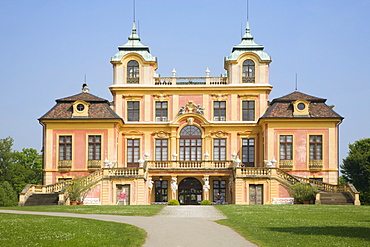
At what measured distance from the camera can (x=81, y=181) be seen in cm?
4347

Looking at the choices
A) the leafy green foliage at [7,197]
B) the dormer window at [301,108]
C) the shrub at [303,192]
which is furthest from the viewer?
the leafy green foliage at [7,197]

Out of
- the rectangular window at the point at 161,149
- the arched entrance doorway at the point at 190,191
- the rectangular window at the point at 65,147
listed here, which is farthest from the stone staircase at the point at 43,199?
the rectangular window at the point at 161,149

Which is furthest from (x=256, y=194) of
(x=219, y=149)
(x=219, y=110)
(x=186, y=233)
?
(x=186, y=233)

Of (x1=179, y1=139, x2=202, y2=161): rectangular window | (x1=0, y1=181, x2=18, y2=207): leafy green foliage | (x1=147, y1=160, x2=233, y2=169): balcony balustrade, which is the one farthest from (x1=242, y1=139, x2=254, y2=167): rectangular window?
(x1=0, y1=181, x2=18, y2=207): leafy green foliage

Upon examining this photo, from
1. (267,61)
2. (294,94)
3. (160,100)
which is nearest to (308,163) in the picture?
(294,94)

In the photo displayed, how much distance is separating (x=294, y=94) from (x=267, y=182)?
996 cm

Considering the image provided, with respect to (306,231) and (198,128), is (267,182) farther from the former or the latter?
(306,231)

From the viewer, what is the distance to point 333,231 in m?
20.4

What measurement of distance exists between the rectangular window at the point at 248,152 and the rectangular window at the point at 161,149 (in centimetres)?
632

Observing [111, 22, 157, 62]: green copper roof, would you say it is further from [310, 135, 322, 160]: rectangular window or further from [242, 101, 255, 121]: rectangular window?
[310, 135, 322, 160]: rectangular window

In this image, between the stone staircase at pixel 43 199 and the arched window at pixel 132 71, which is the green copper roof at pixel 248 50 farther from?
the stone staircase at pixel 43 199

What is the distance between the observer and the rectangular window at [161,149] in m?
53.7

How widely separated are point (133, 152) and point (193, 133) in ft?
16.8

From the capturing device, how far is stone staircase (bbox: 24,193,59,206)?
4100 centimetres
